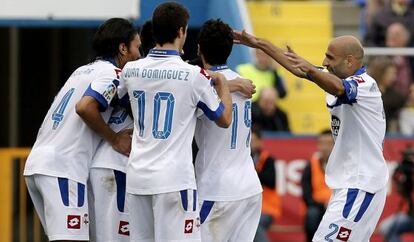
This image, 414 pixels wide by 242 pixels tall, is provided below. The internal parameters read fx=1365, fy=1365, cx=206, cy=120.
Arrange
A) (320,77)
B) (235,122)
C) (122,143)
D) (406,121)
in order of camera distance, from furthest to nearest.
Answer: (406,121), (122,143), (235,122), (320,77)

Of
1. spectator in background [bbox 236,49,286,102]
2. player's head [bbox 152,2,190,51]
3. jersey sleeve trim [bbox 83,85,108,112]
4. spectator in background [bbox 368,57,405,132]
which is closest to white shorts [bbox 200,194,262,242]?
jersey sleeve trim [bbox 83,85,108,112]

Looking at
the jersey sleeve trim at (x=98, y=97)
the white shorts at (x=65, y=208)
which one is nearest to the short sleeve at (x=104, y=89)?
the jersey sleeve trim at (x=98, y=97)

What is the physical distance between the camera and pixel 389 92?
56.7 ft

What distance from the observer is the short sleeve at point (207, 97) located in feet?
33.4

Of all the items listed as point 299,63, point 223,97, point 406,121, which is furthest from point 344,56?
point 406,121

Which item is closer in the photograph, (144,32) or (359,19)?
(144,32)

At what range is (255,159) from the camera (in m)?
15.7

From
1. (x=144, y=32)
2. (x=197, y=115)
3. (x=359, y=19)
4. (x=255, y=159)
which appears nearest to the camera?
(x=197, y=115)

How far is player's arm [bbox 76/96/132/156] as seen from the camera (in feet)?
35.0

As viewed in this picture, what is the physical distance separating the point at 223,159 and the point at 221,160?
→ 17 millimetres

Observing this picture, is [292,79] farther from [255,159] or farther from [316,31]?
[255,159]

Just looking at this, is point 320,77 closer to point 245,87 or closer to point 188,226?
point 245,87

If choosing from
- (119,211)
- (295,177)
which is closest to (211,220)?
(119,211)

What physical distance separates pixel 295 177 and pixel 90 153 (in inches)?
242
